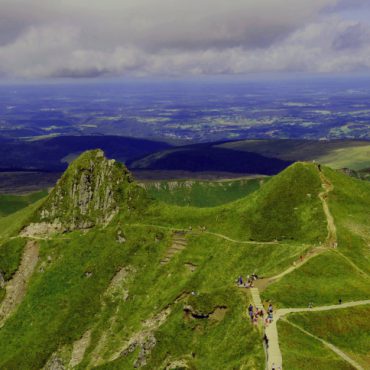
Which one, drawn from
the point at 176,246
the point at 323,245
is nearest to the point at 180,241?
the point at 176,246

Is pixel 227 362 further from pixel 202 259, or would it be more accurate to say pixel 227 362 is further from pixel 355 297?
pixel 202 259

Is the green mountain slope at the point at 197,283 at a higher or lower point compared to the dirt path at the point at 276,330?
lower

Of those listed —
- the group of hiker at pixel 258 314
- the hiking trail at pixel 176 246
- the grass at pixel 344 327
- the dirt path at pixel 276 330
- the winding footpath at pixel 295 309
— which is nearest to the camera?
the dirt path at pixel 276 330

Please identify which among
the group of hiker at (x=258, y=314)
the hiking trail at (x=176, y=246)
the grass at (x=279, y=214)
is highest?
the group of hiker at (x=258, y=314)

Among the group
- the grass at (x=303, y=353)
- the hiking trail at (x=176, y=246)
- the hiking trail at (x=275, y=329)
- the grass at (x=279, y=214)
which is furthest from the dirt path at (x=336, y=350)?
the hiking trail at (x=176, y=246)

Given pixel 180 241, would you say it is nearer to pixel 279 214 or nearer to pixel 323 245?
pixel 279 214

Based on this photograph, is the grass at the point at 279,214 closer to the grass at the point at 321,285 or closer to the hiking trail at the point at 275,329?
the grass at the point at 321,285

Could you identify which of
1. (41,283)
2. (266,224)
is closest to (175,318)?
Result: (266,224)

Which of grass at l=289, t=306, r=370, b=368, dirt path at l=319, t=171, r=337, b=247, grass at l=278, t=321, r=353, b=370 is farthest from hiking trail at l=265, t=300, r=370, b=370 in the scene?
dirt path at l=319, t=171, r=337, b=247
